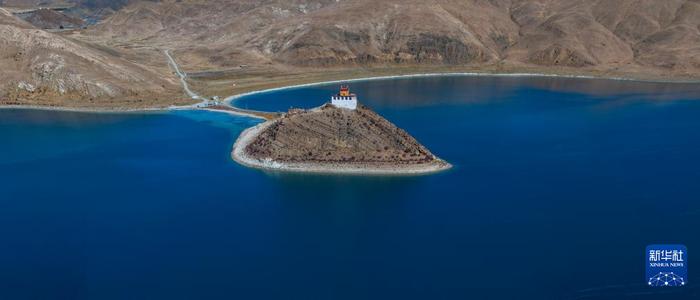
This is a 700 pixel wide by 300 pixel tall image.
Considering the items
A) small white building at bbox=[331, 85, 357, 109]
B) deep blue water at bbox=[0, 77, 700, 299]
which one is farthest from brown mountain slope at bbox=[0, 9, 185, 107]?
small white building at bbox=[331, 85, 357, 109]

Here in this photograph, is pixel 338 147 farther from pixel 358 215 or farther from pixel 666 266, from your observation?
pixel 666 266

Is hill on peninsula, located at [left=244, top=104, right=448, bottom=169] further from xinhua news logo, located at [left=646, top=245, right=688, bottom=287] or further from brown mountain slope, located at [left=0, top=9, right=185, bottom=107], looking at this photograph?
brown mountain slope, located at [left=0, top=9, right=185, bottom=107]

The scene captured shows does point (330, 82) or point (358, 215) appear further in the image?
point (330, 82)

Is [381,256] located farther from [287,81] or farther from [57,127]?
[287,81]

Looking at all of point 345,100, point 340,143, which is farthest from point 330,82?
point 340,143

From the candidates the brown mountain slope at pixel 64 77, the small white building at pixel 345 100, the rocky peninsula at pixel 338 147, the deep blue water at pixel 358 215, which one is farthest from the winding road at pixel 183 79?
the small white building at pixel 345 100

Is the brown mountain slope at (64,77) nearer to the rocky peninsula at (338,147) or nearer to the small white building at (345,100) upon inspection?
the rocky peninsula at (338,147)
